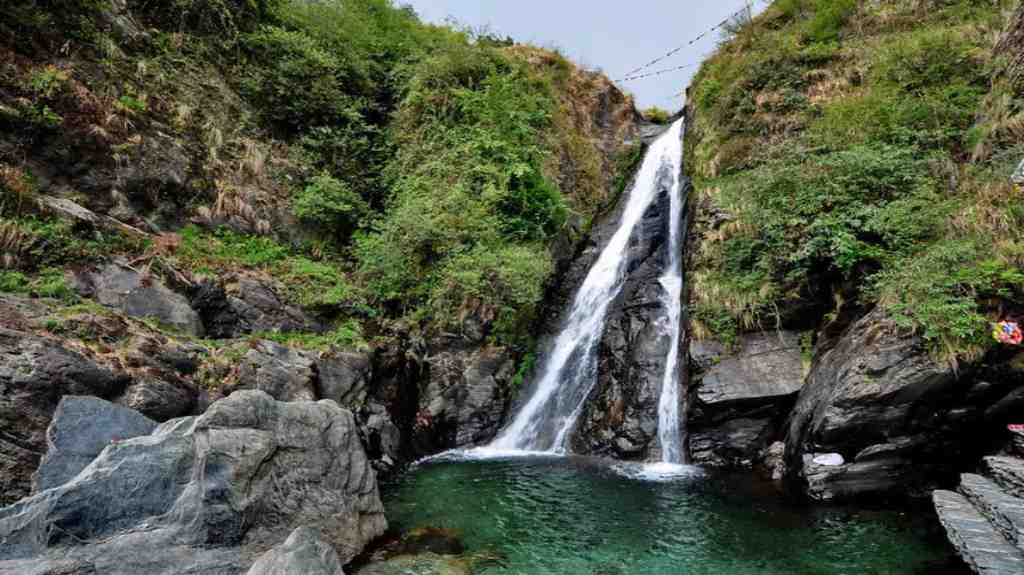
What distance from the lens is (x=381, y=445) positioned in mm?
10312

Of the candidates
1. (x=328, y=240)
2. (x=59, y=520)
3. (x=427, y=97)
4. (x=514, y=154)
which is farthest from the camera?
(x=427, y=97)

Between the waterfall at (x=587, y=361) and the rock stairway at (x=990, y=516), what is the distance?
4905 mm

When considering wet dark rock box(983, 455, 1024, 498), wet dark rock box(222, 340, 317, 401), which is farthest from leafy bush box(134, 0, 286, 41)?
wet dark rock box(983, 455, 1024, 498)

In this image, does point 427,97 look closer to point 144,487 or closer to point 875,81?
point 875,81

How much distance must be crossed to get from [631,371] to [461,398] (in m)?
4.29

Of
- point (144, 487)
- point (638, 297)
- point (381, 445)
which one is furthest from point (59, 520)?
point (638, 297)

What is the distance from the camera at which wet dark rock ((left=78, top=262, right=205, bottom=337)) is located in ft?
27.8

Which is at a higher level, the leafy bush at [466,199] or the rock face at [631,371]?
the leafy bush at [466,199]

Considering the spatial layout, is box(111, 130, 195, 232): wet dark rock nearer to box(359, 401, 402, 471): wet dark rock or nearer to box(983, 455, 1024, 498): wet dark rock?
box(359, 401, 402, 471): wet dark rock

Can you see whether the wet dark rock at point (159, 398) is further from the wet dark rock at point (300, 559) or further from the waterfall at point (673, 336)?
the waterfall at point (673, 336)

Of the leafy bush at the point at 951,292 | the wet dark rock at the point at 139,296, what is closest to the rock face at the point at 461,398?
the wet dark rock at the point at 139,296

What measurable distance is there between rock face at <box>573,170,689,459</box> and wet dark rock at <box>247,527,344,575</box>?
7584 millimetres

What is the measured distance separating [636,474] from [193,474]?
7808 millimetres

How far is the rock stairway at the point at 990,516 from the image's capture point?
5375 mm
